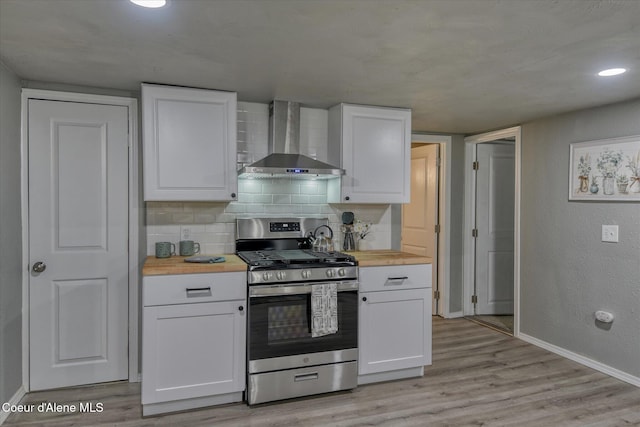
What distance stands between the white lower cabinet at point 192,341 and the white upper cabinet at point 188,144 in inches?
26.7

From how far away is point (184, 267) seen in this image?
266 centimetres

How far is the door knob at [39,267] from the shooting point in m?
2.88

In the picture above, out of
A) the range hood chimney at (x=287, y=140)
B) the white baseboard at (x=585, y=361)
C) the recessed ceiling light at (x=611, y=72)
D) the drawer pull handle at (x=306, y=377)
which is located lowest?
the white baseboard at (x=585, y=361)

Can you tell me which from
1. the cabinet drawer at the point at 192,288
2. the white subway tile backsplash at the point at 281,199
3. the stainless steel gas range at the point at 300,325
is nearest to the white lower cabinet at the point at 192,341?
the cabinet drawer at the point at 192,288

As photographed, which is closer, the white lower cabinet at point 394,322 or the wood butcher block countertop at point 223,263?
the wood butcher block countertop at point 223,263

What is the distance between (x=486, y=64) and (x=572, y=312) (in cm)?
244

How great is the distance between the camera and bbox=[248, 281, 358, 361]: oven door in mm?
2762

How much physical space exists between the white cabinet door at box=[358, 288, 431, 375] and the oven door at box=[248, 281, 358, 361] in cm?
21

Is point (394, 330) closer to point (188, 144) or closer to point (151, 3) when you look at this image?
point (188, 144)

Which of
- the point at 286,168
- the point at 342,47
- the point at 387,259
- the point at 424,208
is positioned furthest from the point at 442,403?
the point at 424,208

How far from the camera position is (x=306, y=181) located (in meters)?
3.60

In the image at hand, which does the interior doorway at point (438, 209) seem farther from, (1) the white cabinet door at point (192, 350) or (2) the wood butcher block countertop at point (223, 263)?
(1) the white cabinet door at point (192, 350)

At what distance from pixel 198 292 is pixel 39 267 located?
1188 millimetres

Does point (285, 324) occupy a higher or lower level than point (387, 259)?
lower
